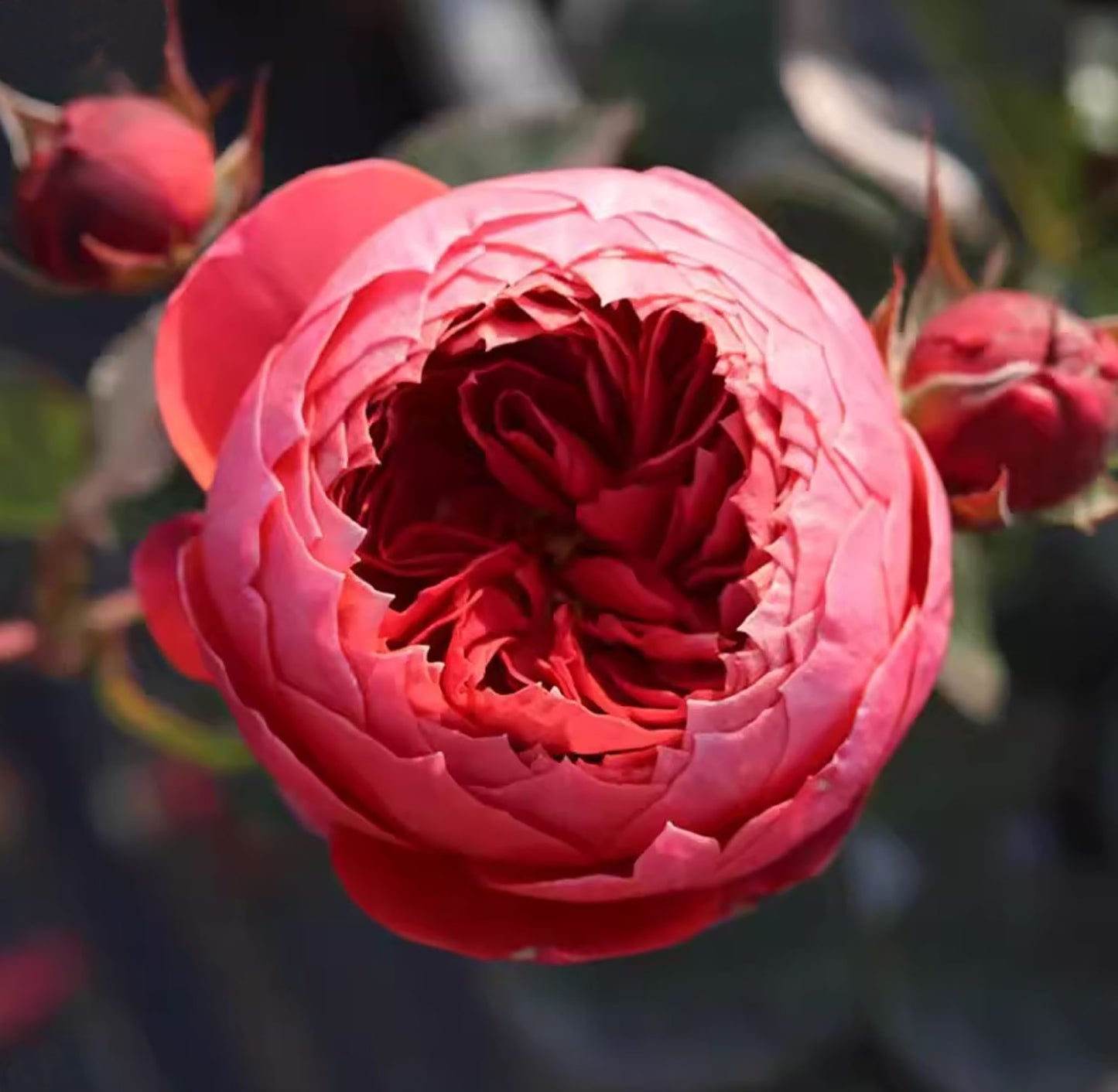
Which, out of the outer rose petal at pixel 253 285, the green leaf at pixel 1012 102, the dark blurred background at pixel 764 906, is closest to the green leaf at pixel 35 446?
the dark blurred background at pixel 764 906

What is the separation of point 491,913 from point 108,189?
0.13m

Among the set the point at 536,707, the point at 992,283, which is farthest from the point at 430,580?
the point at 992,283

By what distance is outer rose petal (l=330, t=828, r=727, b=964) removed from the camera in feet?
0.64

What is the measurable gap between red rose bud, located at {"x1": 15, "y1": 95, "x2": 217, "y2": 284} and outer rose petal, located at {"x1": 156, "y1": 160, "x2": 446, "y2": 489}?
0.10ft

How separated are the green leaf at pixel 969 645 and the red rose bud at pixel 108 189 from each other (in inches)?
6.0

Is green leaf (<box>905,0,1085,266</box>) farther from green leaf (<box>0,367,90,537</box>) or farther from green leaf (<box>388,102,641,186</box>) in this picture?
green leaf (<box>0,367,90,537</box>)

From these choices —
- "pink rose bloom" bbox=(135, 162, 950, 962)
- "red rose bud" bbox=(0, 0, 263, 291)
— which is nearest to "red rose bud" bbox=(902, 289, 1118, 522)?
"pink rose bloom" bbox=(135, 162, 950, 962)

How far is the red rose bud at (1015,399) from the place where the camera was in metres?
0.22

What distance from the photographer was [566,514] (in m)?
0.22

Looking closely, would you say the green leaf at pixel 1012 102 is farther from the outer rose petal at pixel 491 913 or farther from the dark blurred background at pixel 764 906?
the outer rose petal at pixel 491 913

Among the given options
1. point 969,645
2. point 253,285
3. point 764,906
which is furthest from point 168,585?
point 764,906

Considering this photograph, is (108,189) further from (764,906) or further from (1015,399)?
(764,906)

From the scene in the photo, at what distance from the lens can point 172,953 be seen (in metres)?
0.53

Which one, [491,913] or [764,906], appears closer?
[491,913]
